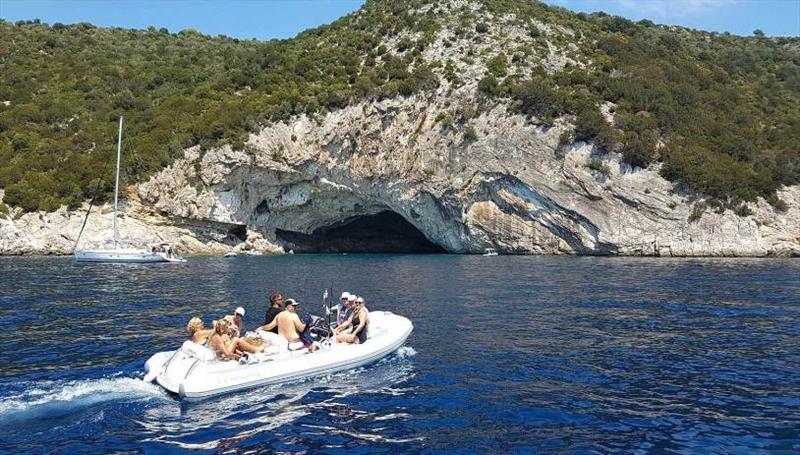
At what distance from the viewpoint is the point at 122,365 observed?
42.6 ft

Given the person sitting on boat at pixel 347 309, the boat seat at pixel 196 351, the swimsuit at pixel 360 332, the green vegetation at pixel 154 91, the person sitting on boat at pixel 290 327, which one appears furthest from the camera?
the green vegetation at pixel 154 91

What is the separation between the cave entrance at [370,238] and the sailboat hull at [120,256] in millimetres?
20129

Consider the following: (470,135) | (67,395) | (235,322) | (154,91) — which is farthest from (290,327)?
(154,91)

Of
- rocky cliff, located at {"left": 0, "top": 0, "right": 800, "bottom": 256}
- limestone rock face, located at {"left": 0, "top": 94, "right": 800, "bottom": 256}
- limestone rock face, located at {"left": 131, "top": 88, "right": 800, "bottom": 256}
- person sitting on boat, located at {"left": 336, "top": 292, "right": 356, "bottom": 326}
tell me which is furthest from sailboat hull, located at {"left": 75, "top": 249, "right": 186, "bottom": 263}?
person sitting on boat, located at {"left": 336, "top": 292, "right": 356, "bottom": 326}

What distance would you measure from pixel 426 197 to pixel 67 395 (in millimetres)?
44885

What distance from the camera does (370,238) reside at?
65.7m

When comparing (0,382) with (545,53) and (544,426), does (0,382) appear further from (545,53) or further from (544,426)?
(545,53)

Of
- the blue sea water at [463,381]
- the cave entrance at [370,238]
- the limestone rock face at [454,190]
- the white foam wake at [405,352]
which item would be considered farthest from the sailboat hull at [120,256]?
the white foam wake at [405,352]

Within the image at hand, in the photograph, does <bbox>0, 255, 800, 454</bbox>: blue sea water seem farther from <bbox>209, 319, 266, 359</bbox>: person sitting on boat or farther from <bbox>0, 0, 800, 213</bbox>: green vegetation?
<bbox>0, 0, 800, 213</bbox>: green vegetation

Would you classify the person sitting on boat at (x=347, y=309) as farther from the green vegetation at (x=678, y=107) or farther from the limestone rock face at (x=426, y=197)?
the green vegetation at (x=678, y=107)

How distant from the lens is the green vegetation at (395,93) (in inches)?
1976

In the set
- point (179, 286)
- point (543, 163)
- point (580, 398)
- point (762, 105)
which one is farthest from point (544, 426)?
point (762, 105)

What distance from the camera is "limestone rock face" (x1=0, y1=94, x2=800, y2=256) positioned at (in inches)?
1844

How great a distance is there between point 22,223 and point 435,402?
160ft
